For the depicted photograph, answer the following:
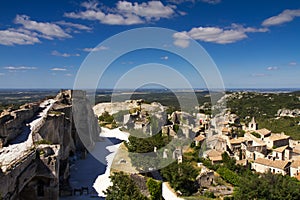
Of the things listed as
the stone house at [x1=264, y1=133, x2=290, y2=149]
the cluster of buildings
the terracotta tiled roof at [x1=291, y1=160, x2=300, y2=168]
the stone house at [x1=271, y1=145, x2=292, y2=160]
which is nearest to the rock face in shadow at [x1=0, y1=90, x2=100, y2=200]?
the cluster of buildings

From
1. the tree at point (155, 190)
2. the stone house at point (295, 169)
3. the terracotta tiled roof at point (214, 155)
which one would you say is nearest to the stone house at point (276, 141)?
the stone house at point (295, 169)

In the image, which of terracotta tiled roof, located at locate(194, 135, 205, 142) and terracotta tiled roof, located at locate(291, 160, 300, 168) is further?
terracotta tiled roof, located at locate(194, 135, 205, 142)

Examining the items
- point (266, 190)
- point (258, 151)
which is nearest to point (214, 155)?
point (258, 151)

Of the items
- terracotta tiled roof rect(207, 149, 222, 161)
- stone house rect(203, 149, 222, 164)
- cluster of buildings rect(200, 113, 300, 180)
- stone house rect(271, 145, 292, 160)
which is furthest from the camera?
stone house rect(271, 145, 292, 160)

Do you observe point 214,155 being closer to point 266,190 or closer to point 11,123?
point 266,190

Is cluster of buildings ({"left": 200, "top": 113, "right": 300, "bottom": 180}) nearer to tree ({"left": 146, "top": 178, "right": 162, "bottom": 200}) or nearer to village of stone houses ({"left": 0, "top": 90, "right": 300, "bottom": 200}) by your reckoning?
village of stone houses ({"left": 0, "top": 90, "right": 300, "bottom": 200})

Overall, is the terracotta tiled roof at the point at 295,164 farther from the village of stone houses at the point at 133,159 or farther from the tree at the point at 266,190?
the tree at the point at 266,190
